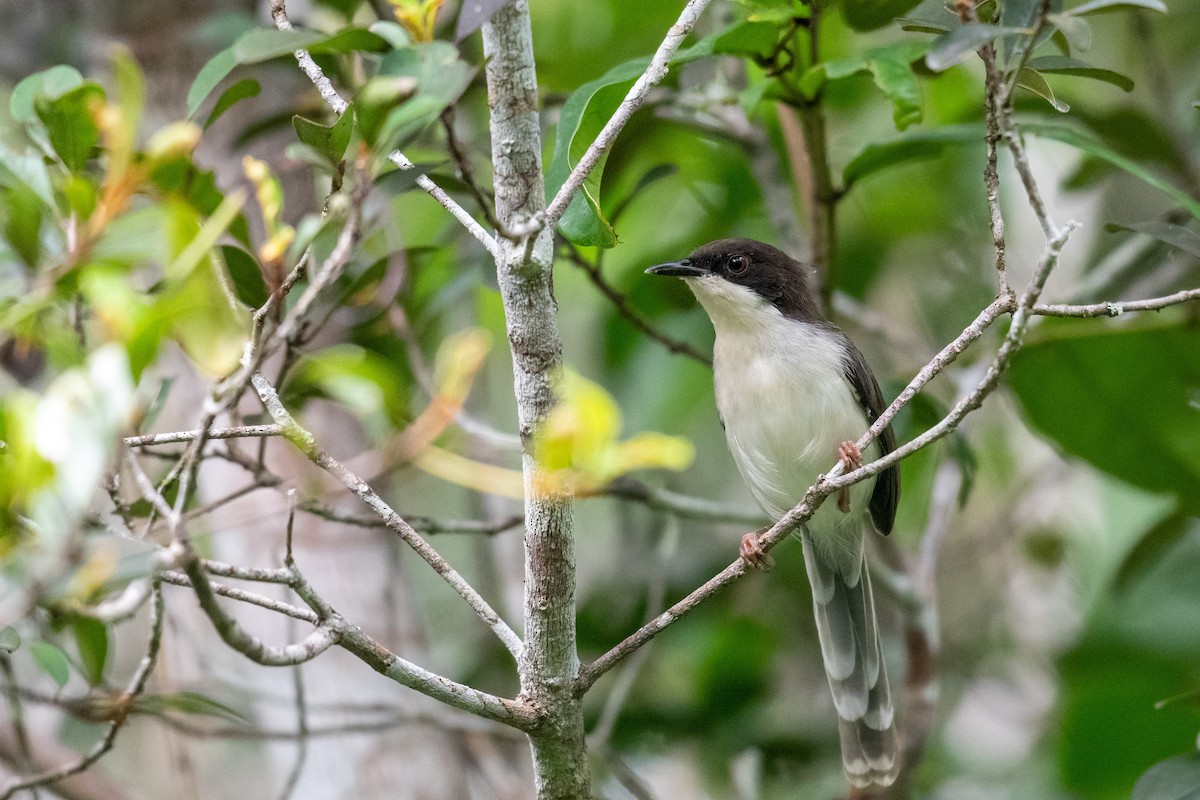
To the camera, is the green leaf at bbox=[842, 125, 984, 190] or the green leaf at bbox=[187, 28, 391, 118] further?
the green leaf at bbox=[842, 125, 984, 190]

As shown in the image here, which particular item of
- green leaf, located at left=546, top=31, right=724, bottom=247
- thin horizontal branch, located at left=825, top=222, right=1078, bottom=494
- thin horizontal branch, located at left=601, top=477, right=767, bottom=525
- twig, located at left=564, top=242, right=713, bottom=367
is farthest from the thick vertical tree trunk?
thin horizontal branch, located at left=601, top=477, right=767, bottom=525

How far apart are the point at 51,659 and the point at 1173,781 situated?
259 cm

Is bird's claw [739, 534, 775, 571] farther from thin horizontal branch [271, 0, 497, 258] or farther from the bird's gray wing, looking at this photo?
thin horizontal branch [271, 0, 497, 258]

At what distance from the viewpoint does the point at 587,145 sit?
2682 mm

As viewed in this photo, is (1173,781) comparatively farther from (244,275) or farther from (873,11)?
(244,275)

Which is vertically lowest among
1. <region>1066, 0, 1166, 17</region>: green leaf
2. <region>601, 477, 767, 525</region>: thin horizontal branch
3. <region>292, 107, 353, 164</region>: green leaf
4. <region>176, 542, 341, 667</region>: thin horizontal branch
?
<region>176, 542, 341, 667</region>: thin horizontal branch

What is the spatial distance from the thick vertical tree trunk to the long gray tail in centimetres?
183

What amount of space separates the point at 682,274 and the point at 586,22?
1.62 metres

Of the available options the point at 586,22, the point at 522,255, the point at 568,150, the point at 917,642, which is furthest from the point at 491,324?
the point at 522,255

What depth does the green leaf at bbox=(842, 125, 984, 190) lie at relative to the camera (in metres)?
3.61

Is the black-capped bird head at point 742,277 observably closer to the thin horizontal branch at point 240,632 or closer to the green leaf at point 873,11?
the green leaf at point 873,11

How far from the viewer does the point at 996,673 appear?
590 cm

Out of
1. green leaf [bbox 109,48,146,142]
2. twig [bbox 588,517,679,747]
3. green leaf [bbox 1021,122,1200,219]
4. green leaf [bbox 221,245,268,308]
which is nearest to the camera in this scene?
green leaf [bbox 109,48,146,142]

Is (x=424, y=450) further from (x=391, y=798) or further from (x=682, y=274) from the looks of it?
(x=391, y=798)
